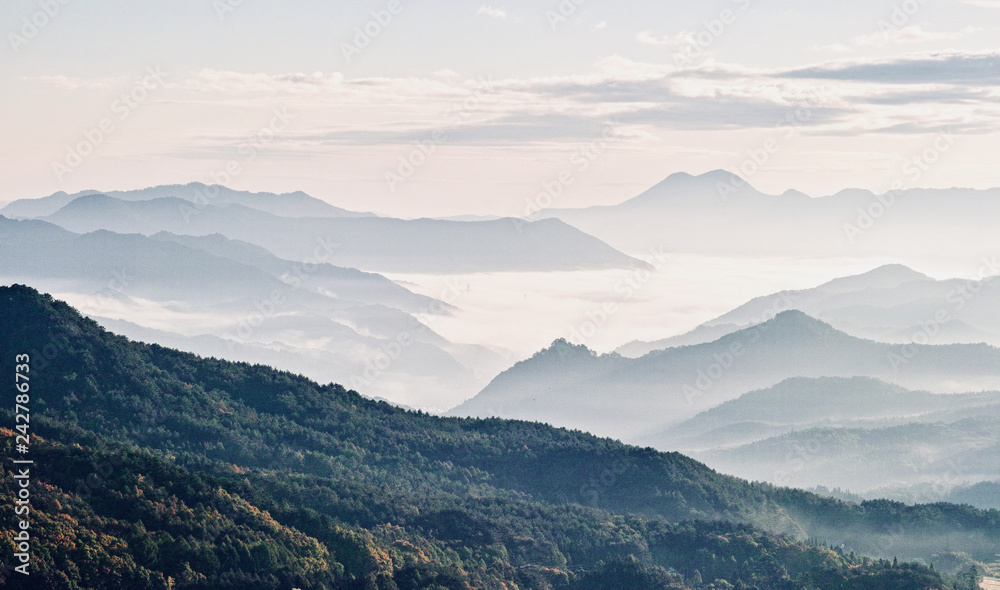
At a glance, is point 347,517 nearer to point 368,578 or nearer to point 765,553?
point 368,578

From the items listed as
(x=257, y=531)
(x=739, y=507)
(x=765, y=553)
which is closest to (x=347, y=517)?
(x=257, y=531)

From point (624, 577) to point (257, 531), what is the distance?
1317 inches

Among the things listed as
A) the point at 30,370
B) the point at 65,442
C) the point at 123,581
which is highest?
the point at 30,370

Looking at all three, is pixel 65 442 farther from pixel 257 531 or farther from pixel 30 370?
pixel 30 370

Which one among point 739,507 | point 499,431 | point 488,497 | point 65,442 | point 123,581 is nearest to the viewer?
point 123,581

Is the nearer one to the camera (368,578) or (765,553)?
(368,578)

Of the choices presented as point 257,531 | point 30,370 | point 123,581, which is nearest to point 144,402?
point 30,370

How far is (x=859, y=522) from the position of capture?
150625mm

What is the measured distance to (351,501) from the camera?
12344 cm

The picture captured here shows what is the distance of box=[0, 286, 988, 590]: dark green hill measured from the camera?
309 feet

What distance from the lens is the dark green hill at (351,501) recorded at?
94.3 m

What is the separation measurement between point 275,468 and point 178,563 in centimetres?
5369

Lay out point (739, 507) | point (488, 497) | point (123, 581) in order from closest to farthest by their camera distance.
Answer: point (123, 581)
point (488, 497)
point (739, 507)

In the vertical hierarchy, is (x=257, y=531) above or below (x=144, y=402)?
below
